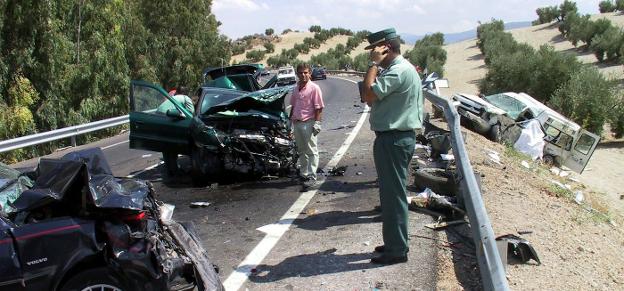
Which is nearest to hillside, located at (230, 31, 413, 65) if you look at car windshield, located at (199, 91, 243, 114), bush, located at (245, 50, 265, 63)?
bush, located at (245, 50, 265, 63)

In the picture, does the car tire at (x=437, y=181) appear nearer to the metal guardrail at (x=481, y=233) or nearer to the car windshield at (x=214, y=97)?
the metal guardrail at (x=481, y=233)

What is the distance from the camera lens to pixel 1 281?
3.77 metres

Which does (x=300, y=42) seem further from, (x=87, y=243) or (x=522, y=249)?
(x=87, y=243)

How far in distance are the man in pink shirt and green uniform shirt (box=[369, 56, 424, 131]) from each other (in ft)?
10.2

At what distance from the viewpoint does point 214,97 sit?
955 cm

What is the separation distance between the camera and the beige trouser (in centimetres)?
827

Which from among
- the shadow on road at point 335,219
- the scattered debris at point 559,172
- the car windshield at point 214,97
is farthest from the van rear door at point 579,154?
the shadow on road at point 335,219

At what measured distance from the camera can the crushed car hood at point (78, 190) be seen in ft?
13.0

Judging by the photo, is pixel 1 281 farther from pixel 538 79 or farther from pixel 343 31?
pixel 343 31

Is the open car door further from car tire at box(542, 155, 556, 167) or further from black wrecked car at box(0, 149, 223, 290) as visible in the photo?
car tire at box(542, 155, 556, 167)

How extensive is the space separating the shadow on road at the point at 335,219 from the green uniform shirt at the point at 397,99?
165cm

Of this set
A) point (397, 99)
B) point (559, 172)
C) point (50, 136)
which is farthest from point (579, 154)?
point (50, 136)

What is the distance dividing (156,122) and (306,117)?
2629 mm

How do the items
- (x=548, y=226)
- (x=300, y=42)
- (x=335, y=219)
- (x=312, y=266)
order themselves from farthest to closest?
(x=300, y=42) < (x=548, y=226) < (x=335, y=219) < (x=312, y=266)
